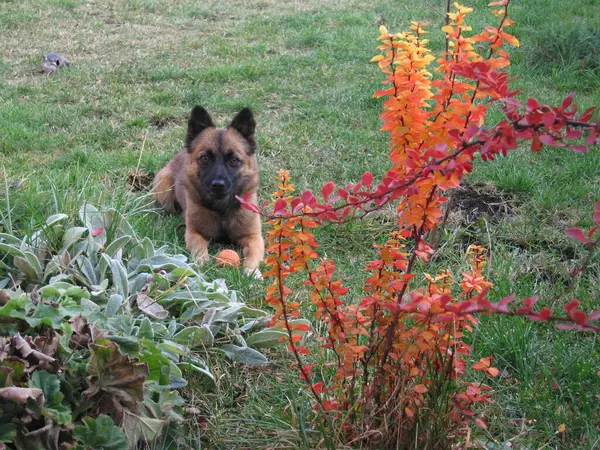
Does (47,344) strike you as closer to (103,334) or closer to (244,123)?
(103,334)

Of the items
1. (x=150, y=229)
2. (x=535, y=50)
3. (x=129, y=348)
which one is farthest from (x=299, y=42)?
(x=129, y=348)

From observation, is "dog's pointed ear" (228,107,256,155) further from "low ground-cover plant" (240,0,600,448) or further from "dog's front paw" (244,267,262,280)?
"low ground-cover plant" (240,0,600,448)

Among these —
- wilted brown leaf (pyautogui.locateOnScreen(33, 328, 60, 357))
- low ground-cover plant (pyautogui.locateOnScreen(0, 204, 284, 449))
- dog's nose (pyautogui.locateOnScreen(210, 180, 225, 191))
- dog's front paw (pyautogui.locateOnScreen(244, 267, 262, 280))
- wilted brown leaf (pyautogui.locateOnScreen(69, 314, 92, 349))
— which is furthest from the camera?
dog's nose (pyautogui.locateOnScreen(210, 180, 225, 191))

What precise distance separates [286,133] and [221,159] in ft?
5.45

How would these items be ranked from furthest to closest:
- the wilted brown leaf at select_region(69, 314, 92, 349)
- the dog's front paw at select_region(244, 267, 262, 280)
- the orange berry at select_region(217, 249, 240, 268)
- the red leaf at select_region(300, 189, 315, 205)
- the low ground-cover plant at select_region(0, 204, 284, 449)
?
the orange berry at select_region(217, 249, 240, 268)
the dog's front paw at select_region(244, 267, 262, 280)
the wilted brown leaf at select_region(69, 314, 92, 349)
the low ground-cover plant at select_region(0, 204, 284, 449)
the red leaf at select_region(300, 189, 315, 205)

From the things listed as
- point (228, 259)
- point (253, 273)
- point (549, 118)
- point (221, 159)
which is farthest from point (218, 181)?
point (549, 118)

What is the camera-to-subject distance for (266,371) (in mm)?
2979

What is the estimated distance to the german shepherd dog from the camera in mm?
4711

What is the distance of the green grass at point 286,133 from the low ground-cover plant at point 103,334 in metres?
0.21

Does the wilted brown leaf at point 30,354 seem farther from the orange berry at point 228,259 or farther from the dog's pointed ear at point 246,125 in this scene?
the dog's pointed ear at point 246,125

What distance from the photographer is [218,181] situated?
468 centimetres

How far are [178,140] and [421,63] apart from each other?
4572 millimetres

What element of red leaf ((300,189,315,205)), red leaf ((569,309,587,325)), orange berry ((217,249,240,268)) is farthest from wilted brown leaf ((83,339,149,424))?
orange berry ((217,249,240,268))

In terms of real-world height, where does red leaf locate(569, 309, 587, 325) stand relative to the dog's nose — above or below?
above
